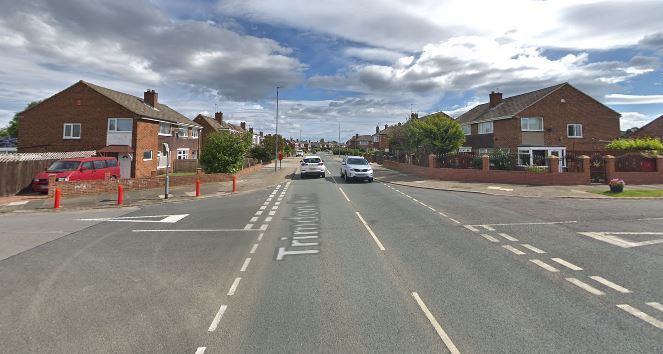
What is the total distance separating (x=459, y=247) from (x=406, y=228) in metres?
2.23

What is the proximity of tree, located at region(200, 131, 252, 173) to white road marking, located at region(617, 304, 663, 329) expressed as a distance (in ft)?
86.0

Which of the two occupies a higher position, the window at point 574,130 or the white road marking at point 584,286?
the window at point 574,130

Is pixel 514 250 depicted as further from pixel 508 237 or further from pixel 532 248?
pixel 508 237

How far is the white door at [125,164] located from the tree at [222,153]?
5.73 meters

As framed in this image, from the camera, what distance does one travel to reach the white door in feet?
92.1

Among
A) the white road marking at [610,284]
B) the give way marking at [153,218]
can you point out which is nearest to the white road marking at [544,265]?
the white road marking at [610,284]

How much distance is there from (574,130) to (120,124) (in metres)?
41.4

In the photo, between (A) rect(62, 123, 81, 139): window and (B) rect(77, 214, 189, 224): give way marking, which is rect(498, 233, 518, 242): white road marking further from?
(A) rect(62, 123, 81, 139): window

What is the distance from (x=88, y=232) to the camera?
10266mm

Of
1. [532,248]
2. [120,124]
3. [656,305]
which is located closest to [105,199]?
[120,124]

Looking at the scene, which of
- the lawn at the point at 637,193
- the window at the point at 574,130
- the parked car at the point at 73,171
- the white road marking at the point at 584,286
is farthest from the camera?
the window at the point at 574,130

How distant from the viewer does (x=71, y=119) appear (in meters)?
28.6

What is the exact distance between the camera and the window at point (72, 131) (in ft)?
93.7

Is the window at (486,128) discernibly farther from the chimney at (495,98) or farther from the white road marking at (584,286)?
the white road marking at (584,286)
